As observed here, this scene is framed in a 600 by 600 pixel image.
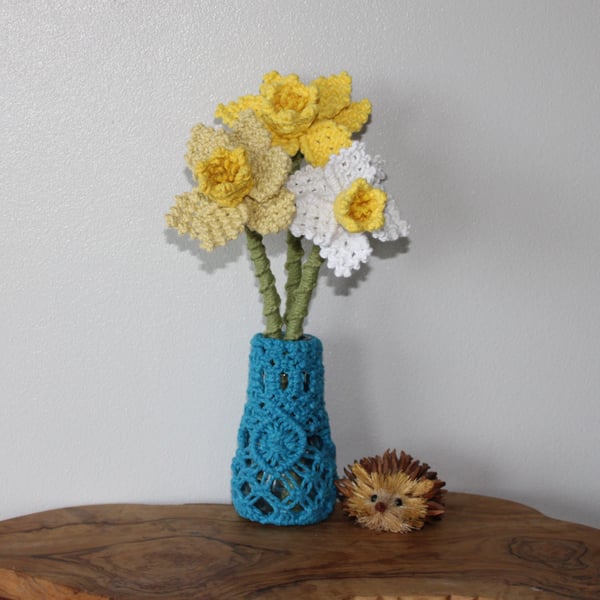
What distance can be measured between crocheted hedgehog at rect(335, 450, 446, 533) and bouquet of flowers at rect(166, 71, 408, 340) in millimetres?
191

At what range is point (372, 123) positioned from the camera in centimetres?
115

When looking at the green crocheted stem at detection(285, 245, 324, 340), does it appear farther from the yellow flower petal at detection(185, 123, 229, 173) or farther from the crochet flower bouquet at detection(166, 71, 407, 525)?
the yellow flower petal at detection(185, 123, 229, 173)

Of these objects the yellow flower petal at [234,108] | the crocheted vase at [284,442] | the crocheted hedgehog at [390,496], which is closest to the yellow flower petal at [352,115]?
the yellow flower petal at [234,108]

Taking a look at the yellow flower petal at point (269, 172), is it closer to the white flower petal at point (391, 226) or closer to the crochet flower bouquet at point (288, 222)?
the crochet flower bouquet at point (288, 222)

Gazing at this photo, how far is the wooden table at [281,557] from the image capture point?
0.86 meters

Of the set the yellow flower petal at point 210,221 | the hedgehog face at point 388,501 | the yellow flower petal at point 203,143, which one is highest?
the yellow flower petal at point 203,143

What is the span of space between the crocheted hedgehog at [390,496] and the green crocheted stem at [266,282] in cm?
20

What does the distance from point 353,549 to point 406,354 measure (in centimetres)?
32

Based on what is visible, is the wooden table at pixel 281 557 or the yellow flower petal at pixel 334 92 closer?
the wooden table at pixel 281 557

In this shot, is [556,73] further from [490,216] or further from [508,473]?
[508,473]

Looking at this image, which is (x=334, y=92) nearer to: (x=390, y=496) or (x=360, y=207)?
(x=360, y=207)

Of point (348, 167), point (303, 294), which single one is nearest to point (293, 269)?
point (303, 294)

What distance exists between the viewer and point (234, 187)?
3.01ft

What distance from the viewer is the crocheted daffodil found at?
0.97m
